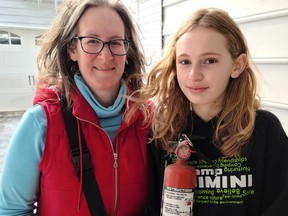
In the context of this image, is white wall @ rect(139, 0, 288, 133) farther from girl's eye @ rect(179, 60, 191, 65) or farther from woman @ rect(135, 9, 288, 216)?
Answer: girl's eye @ rect(179, 60, 191, 65)

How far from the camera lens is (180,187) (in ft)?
3.46

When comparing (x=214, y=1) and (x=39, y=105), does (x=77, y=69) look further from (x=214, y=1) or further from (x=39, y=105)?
(x=214, y=1)

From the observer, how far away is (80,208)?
1.21 meters

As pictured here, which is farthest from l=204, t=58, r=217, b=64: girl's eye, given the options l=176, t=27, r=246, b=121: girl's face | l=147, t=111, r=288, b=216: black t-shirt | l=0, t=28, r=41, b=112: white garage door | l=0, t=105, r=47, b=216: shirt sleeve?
l=0, t=28, r=41, b=112: white garage door

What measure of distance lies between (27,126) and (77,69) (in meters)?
0.42

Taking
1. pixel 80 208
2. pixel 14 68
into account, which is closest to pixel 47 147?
pixel 80 208

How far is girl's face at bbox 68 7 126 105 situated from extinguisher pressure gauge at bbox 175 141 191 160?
0.47 m

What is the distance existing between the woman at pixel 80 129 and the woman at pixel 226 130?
0.22 m

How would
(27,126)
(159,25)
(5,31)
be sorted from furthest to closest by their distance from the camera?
(5,31) → (159,25) → (27,126)

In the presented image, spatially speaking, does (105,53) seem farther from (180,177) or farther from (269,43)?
(269,43)

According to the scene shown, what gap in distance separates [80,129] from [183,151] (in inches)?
18.8

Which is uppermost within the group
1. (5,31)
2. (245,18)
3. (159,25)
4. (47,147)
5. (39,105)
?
(5,31)

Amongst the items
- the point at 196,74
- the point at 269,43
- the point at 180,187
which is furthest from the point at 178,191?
the point at 269,43

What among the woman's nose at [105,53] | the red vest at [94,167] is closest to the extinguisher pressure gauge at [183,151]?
the red vest at [94,167]
